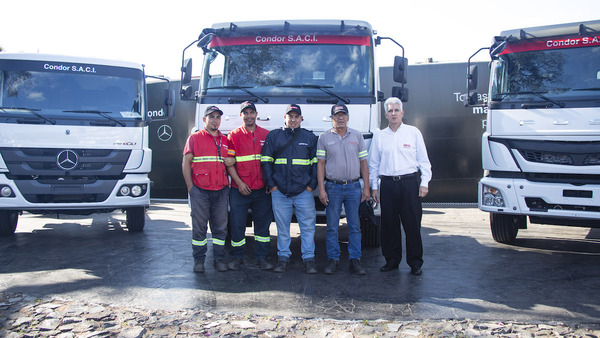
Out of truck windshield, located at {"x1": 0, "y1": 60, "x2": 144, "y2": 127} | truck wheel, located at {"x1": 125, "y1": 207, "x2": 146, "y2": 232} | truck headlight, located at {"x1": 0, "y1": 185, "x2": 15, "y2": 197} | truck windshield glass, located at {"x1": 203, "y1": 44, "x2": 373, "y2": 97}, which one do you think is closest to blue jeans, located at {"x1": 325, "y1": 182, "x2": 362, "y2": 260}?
truck windshield glass, located at {"x1": 203, "y1": 44, "x2": 373, "y2": 97}

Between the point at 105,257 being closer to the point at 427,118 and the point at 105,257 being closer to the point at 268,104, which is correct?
the point at 268,104

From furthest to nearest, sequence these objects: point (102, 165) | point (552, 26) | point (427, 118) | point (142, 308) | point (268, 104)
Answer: point (427, 118), point (102, 165), point (552, 26), point (268, 104), point (142, 308)

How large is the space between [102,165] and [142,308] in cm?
370

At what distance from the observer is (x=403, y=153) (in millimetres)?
5727

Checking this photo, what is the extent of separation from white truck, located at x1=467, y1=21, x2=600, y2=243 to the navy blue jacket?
2505 millimetres

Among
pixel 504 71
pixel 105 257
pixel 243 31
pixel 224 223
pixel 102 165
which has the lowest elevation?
pixel 105 257

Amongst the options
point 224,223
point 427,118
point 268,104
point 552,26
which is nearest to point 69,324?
point 224,223

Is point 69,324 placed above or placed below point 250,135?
below

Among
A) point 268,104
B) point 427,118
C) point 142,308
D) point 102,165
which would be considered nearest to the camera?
point 142,308

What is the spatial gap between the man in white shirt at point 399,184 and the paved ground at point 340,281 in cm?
29

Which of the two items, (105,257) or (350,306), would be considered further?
(105,257)

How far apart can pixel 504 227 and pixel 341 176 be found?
2.91m

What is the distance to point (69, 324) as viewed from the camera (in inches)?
164

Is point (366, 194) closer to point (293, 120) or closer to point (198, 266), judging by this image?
point (293, 120)
